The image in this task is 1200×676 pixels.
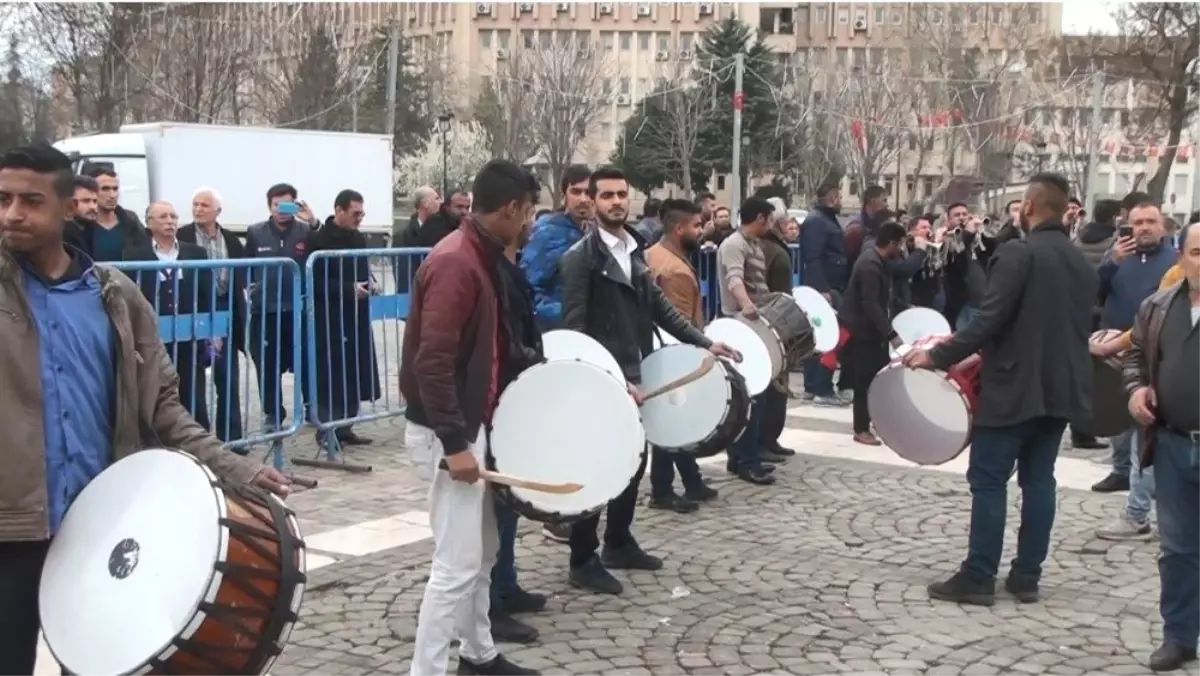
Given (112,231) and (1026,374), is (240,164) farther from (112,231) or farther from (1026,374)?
(1026,374)

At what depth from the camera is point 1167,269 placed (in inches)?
332

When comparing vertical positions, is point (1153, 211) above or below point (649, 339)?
above

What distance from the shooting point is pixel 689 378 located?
6219 mm

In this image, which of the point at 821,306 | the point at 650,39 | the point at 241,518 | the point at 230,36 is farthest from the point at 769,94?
the point at 241,518

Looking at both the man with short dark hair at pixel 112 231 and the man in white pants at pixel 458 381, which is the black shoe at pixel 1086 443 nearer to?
the man in white pants at pixel 458 381

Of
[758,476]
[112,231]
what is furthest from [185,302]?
[758,476]

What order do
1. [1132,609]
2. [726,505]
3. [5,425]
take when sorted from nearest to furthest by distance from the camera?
[5,425]
[1132,609]
[726,505]

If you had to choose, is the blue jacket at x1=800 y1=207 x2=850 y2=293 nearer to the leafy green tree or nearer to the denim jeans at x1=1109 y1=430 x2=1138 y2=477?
the denim jeans at x1=1109 y1=430 x2=1138 y2=477

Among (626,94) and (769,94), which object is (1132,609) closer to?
(769,94)

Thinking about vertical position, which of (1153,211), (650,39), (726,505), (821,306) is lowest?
(726,505)

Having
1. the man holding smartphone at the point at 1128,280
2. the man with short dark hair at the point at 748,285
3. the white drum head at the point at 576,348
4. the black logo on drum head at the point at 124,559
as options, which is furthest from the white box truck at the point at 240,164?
the black logo on drum head at the point at 124,559

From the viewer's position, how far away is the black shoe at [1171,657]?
507 cm

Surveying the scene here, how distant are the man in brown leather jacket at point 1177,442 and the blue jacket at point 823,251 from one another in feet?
23.6

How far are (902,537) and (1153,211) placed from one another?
288 cm
